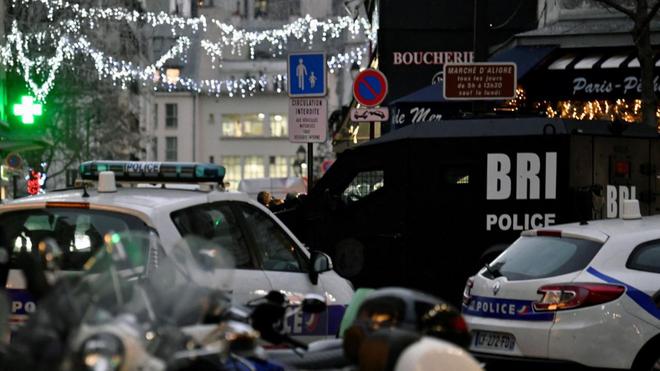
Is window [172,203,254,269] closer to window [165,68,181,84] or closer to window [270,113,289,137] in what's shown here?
window [165,68,181,84]

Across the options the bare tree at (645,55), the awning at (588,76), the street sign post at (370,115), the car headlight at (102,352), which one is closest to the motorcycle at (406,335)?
the car headlight at (102,352)

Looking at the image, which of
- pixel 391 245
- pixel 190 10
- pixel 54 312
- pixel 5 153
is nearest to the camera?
pixel 54 312

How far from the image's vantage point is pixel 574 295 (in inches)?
340

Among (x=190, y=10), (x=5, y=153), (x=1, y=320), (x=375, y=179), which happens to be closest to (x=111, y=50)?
(x=5, y=153)

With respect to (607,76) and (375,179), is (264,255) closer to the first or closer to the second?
(375,179)

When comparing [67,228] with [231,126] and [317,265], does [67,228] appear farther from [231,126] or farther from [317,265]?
[231,126]

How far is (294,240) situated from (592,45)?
52.7 feet

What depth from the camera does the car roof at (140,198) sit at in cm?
745

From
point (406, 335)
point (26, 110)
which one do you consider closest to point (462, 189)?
point (406, 335)

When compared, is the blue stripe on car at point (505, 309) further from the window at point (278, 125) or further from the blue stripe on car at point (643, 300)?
the window at point (278, 125)

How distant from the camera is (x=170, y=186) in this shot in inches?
341

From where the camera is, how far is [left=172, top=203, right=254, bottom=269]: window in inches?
298

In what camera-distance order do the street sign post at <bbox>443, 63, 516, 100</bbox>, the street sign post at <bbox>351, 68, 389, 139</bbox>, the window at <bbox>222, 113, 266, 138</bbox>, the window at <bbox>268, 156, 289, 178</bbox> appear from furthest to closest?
the window at <bbox>222, 113, 266, 138</bbox> < the window at <bbox>268, 156, 289, 178</bbox> < the street sign post at <bbox>351, 68, 389, 139</bbox> < the street sign post at <bbox>443, 63, 516, 100</bbox>

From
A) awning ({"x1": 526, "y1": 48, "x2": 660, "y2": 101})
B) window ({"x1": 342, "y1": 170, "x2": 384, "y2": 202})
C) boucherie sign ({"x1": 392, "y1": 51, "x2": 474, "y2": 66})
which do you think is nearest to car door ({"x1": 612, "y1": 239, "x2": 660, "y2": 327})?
window ({"x1": 342, "y1": 170, "x2": 384, "y2": 202})
